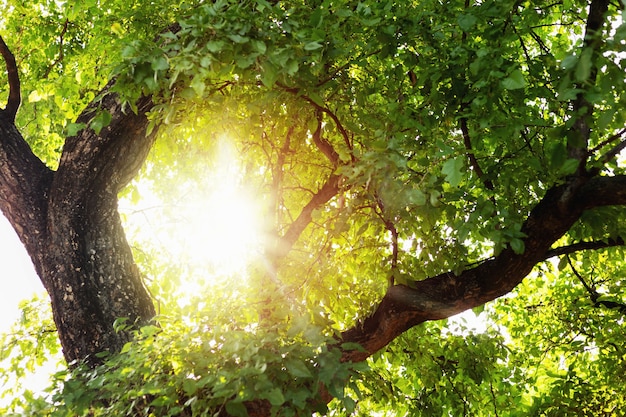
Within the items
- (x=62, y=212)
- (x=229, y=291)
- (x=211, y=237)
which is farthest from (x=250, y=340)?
(x=211, y=237)

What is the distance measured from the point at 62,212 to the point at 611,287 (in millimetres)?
5636

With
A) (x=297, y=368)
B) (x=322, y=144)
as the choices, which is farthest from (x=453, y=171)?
(x=322, y=144)

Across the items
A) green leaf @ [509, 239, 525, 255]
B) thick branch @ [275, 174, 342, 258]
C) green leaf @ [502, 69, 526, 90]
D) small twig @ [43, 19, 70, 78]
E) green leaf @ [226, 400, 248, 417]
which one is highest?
small twig @ [43, 19, 70, 78]

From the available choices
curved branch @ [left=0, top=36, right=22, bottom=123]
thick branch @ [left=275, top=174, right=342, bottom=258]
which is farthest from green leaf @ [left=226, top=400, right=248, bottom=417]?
curved branch @ [left=0, top=36, right=22, bottom=123]

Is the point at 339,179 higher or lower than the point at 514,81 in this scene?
higher

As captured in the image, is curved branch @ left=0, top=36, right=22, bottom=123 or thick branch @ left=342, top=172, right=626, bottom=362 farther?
curved branch @ left=0, top=36, right=22, bottom=123

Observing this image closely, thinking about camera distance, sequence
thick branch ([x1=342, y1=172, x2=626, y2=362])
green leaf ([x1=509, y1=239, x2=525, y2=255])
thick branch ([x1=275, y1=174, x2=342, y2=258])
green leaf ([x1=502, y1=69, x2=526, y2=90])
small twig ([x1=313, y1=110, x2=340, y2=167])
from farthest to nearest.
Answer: thick branch ([x1=275, y1=174, x2=342, y2=258])
small twig ([x1=313, y1=110, x2=340, y2=167])
thick branch ([x1=342, y1=172, x2=626, y2=362])
green leaf ([x1=509, y1=239, x2=525, y2=255])
green leaf ([x1=502, y1=69, x2=526, y2=90])

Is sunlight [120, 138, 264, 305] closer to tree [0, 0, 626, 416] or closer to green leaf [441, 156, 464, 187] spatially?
tree [0, 0, 626, 416]

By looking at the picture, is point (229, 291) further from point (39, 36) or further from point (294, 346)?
point (39, 36)

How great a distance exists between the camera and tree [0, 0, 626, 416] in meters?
3.01

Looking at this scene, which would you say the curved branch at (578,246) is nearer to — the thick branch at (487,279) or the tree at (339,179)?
the tree at (339,179)

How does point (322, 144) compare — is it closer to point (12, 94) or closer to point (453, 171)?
point (453, 171)

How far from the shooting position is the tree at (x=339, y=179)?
3.01 metres

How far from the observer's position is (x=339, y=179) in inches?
202
